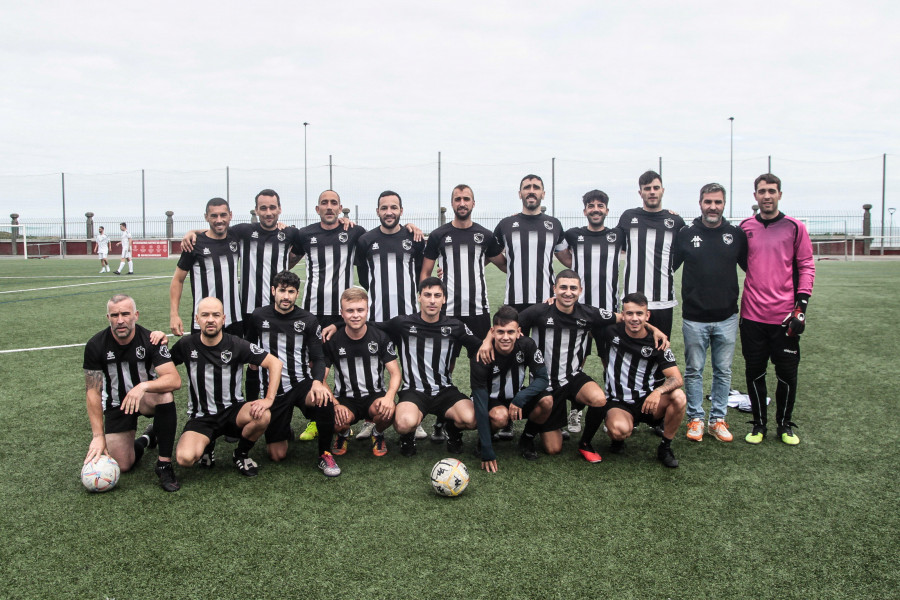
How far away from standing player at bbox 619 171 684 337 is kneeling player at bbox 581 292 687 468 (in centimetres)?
52

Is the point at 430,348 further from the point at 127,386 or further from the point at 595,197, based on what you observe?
the point at 127,386

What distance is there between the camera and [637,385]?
4285 mm

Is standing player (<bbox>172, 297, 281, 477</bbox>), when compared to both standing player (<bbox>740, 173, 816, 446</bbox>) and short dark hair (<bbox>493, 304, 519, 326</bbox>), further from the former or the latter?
standing player (<bbox>740, 173, 816, 446</bbox>)

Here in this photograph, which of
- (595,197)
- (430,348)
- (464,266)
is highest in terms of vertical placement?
(595,197)

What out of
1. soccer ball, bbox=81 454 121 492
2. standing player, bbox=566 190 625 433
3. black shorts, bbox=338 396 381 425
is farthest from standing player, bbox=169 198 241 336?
standing player, bbox=566 190 625 433

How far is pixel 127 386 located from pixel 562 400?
2795 mm

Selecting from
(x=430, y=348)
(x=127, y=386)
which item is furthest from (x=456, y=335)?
(x=127, y=386)

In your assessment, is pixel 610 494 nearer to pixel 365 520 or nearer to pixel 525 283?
pixel 365 520

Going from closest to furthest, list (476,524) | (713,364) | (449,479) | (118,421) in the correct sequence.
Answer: (476,524), (449,479), (118,421), (713,364)

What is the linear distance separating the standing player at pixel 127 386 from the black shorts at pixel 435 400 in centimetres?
148

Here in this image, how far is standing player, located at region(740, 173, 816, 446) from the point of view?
14.1 feet

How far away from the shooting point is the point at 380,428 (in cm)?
413

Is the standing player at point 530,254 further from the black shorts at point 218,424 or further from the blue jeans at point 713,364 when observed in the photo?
the black shorts at point 218,424

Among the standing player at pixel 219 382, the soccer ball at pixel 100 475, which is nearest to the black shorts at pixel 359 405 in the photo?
the standing player at pixel 219 382
